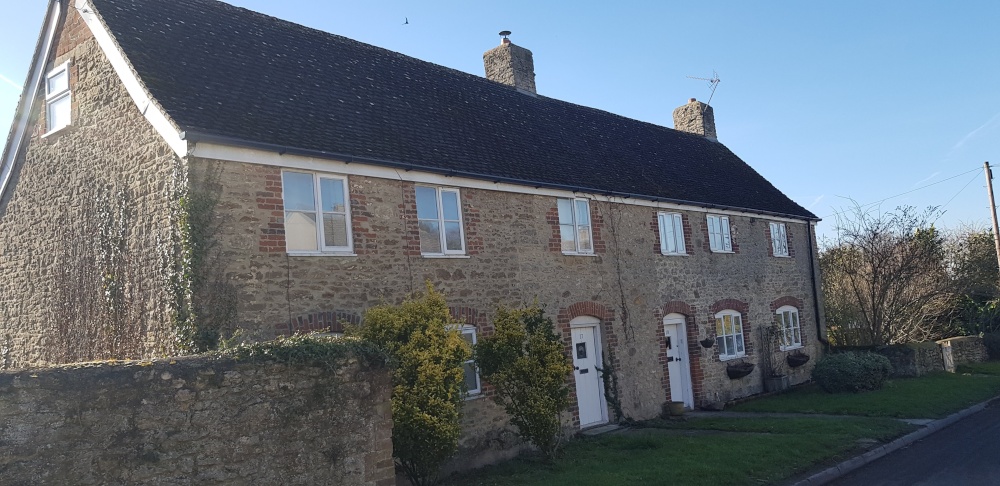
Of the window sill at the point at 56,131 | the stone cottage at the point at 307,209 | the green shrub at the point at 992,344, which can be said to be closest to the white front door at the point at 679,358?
the stone cottage at the point at 307,209

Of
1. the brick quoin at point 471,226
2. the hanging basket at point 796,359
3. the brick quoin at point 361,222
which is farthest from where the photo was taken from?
the hanging basket at point 796,359

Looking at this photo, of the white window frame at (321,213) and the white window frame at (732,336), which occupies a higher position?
the white window frame at (321,213)

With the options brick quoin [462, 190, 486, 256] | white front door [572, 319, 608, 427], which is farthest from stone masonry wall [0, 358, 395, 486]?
white front door [572, 319, 608, 427]

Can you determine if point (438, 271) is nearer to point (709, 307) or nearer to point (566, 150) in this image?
point (566, 150)

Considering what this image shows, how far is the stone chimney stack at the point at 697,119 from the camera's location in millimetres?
27281

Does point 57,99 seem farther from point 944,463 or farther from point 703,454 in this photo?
point 944,463

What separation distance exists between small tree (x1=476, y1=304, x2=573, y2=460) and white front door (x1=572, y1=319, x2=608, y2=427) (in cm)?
336

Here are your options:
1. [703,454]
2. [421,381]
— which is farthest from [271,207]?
[703,454]

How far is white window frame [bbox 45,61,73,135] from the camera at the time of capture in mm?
12559

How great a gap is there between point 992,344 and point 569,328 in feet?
73.3

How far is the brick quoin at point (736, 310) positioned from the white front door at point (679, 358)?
3.52 ft

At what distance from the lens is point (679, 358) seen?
18.6 metres

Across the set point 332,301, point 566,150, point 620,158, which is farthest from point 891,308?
point 332,301

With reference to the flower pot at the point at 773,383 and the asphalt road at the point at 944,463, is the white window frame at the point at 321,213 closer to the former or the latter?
the asphalt road at the point at 944,463
